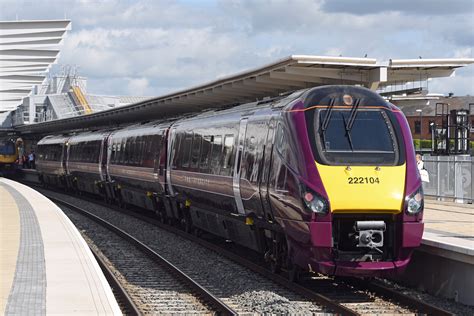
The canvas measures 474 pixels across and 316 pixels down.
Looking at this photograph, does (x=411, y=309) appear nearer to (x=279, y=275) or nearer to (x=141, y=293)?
(x=279, y=275)

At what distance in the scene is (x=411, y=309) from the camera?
11.0m

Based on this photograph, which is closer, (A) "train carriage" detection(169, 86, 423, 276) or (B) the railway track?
(B) the railway track

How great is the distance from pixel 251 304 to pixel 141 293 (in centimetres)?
221

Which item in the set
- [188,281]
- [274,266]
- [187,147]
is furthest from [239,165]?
[187,147]

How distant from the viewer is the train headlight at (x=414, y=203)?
11.6 metres

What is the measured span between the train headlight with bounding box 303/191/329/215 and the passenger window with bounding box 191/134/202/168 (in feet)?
23.6

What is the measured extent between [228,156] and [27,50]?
24934 millimetres

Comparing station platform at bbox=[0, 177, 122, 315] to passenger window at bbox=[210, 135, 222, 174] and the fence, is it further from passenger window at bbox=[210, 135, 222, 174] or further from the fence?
the fence

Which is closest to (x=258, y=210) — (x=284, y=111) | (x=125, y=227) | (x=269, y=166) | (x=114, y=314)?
(x=269, y=166)

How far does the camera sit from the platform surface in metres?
11.9

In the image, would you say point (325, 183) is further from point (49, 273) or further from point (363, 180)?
point (49, 273)

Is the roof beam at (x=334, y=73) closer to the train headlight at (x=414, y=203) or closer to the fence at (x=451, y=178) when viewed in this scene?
the fence at (x=451, y=178)

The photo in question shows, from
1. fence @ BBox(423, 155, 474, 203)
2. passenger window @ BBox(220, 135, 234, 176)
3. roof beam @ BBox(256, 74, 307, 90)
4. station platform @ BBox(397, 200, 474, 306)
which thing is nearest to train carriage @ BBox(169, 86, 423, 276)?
station platform @ BBox(397, 200, 474, 306)

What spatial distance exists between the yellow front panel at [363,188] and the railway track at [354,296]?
1.26 m
